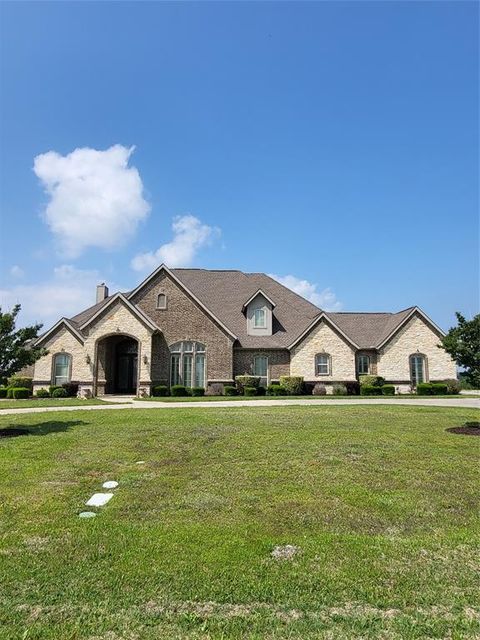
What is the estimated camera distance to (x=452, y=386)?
103 feet

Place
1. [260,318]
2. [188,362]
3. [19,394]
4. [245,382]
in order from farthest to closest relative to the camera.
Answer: [260,318]
[188,362]
[245,382]
[19,394]

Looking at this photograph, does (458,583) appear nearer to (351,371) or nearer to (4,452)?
(4,452)

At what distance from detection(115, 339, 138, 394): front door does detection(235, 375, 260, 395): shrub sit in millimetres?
7368

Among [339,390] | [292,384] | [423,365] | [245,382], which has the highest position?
[423,365]

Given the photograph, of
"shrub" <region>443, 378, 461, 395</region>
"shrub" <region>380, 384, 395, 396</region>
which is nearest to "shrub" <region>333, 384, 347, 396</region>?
"shrub" <region>380, 384, 395, 396</region>

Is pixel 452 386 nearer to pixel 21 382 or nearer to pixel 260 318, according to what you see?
pixel 260 318

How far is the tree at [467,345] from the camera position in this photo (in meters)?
13.6

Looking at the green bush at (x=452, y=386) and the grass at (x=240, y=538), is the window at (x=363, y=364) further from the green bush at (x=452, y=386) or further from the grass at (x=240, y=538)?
the grass at (x=240, y=538)

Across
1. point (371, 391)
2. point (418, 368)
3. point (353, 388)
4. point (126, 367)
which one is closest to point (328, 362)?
point (353, 388)

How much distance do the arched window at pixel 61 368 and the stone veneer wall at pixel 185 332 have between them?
547cm

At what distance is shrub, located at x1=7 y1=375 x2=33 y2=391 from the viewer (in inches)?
1168

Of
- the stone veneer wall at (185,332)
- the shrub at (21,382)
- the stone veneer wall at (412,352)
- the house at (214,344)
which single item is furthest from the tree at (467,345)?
the shrub at (21,382)

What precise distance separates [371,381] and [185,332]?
12978mm

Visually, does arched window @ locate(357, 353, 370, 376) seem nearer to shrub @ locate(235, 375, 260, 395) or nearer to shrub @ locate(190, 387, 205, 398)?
shrub @ locate(235, 375, 260, 395)
